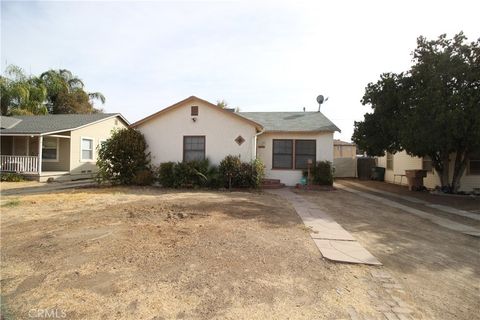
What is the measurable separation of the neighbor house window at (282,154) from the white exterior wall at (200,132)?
2.16 meters

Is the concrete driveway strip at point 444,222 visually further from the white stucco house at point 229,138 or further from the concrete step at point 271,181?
the concrete step at point 271,181

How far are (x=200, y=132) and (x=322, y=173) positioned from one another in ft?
21.2

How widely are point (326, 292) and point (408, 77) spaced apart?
13318 millimetres

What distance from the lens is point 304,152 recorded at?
16172 mm

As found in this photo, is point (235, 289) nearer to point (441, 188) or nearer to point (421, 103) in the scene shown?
point (421, 103)

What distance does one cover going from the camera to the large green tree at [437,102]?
11328 millimetres

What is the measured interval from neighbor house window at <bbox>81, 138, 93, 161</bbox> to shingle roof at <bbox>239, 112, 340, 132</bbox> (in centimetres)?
1098

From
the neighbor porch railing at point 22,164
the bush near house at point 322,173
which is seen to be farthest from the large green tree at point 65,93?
the bush near house at point 322,173

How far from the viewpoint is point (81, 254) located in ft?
15.9

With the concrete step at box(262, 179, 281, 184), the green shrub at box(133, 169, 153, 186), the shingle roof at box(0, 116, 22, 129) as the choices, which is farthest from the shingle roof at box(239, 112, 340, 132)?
the shingle roof at box(0, 116, 22, 129)

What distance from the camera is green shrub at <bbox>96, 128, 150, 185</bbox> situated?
14.6 metres

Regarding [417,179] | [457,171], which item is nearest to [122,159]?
[417,179]

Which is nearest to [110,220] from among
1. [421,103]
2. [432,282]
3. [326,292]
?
[326,292]

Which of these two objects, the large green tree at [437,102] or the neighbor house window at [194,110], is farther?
the neighbor house window at [194,110]
